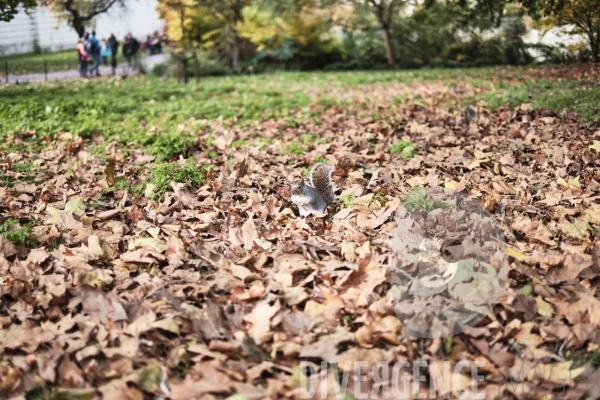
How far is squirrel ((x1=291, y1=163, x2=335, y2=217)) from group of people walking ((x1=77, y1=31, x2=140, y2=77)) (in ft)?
35.4

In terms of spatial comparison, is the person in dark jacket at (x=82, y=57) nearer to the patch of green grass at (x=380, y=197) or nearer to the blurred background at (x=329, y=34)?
the blurred background at (x=329, y=34)

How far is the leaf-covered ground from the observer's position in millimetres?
1976

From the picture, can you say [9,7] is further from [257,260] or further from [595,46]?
[595,46]

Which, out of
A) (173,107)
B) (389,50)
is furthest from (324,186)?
(389,50)

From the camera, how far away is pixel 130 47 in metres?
15.2

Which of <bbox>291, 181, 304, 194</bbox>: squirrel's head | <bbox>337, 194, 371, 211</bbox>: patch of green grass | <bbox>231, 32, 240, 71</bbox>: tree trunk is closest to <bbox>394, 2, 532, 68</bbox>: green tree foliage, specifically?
<bbox>231, 32, 240, 71</bbox>: tree trunk

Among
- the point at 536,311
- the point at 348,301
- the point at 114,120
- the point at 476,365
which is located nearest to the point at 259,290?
the point at 348,301

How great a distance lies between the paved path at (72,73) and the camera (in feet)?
33.6

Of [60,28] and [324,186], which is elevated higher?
[60,28]

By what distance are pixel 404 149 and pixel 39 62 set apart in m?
9.27

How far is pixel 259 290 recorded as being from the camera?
240 cm

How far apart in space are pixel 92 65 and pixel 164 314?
12.3 meters

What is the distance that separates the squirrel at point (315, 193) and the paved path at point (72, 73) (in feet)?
28.3

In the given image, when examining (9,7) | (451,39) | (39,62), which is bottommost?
(39,62)
